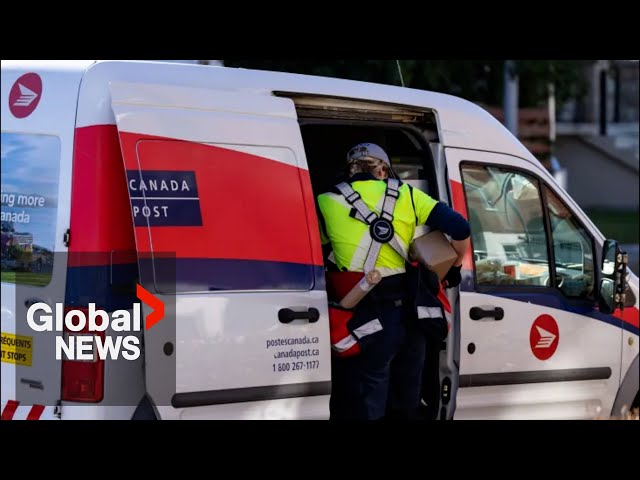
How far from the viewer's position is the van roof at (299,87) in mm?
4957

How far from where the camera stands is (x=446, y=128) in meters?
6.20

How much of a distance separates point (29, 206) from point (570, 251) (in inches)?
123

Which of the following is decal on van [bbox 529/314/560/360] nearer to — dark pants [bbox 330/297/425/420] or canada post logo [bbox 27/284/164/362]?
dark pants [bbox 330/297/425/420]

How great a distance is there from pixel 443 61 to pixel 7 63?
438 inches

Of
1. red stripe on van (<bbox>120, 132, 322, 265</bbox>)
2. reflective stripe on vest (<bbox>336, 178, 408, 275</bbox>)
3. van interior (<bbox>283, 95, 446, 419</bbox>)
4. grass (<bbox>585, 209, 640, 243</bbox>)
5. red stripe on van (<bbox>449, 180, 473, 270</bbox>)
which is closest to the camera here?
red stripe on van (<bbox>120, 132, 322, 265</bbox>)

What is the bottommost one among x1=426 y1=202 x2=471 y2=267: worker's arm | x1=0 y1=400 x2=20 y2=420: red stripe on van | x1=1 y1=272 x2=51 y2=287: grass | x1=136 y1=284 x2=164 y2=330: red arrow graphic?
x1=0 y1=400 x2=20 y2=420: red stripe on van

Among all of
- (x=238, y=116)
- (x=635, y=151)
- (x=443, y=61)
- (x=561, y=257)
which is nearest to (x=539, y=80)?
(x=443, y=61)

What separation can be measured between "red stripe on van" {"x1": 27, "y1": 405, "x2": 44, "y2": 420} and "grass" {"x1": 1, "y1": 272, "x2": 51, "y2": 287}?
1.69 feet

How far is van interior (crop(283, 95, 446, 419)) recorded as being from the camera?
19.1 feet

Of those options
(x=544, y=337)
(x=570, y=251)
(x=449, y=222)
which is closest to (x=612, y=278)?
(x=570, y=251)

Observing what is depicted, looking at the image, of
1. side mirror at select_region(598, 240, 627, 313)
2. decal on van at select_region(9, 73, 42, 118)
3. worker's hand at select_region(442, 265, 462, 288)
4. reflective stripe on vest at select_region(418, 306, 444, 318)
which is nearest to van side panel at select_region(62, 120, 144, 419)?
decal on van at select_region(9, 73, 42, 118)

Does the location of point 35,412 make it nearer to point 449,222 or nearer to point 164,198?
point 164,198

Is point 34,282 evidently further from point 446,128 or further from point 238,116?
point 446,128

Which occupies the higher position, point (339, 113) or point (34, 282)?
point (339, 113)
